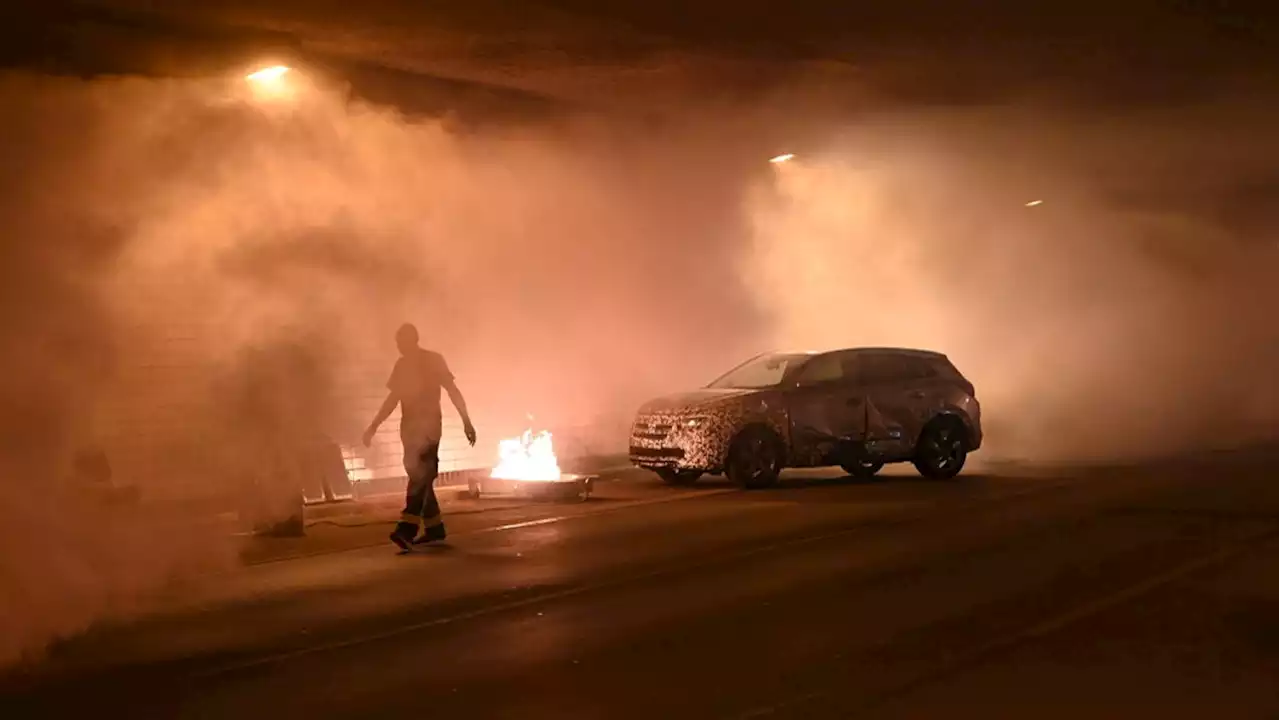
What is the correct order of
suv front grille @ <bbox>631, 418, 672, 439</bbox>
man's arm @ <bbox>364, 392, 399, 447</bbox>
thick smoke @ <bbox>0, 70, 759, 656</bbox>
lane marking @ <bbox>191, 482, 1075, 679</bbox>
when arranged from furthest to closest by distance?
suv front grille @ <bbox>631, 418, 672, 439</bbox> → man's arm @ <bbox>364, 392, 399, 447</bbox> → thick smoke @ <bbox>0, 70, 759, 656</bbox> → lane marking @ <bbox>191, 482, 1075, 679</bbox>

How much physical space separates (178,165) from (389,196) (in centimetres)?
337

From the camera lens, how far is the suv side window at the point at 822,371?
15.7 metres

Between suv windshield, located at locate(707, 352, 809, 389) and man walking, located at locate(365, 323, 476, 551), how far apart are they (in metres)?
5.08

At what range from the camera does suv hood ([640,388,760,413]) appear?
15.2m

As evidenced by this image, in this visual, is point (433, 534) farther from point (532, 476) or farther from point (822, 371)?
point (822, 371)

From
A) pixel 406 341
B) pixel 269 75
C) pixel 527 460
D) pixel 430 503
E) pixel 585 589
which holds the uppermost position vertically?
pixel 269 75

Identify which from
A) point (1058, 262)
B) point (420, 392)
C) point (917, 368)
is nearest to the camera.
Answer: point (420, 392)

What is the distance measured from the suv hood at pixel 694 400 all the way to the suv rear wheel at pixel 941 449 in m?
2.20

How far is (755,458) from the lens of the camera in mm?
15117

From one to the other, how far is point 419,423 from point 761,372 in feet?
19.6

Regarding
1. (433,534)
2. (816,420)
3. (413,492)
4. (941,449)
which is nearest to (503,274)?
(816,420)

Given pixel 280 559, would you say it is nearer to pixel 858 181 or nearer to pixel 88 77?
pixel 88 77

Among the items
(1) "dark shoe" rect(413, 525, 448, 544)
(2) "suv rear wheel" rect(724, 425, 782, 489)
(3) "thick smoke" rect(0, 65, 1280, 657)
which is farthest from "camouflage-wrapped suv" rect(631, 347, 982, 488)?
(1) "dark shoe" rect(413, 525, 448, 544)

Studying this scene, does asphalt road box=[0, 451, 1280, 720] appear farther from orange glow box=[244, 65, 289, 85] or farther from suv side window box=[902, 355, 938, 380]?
orange glow box=[244, 65, 289, 85]
